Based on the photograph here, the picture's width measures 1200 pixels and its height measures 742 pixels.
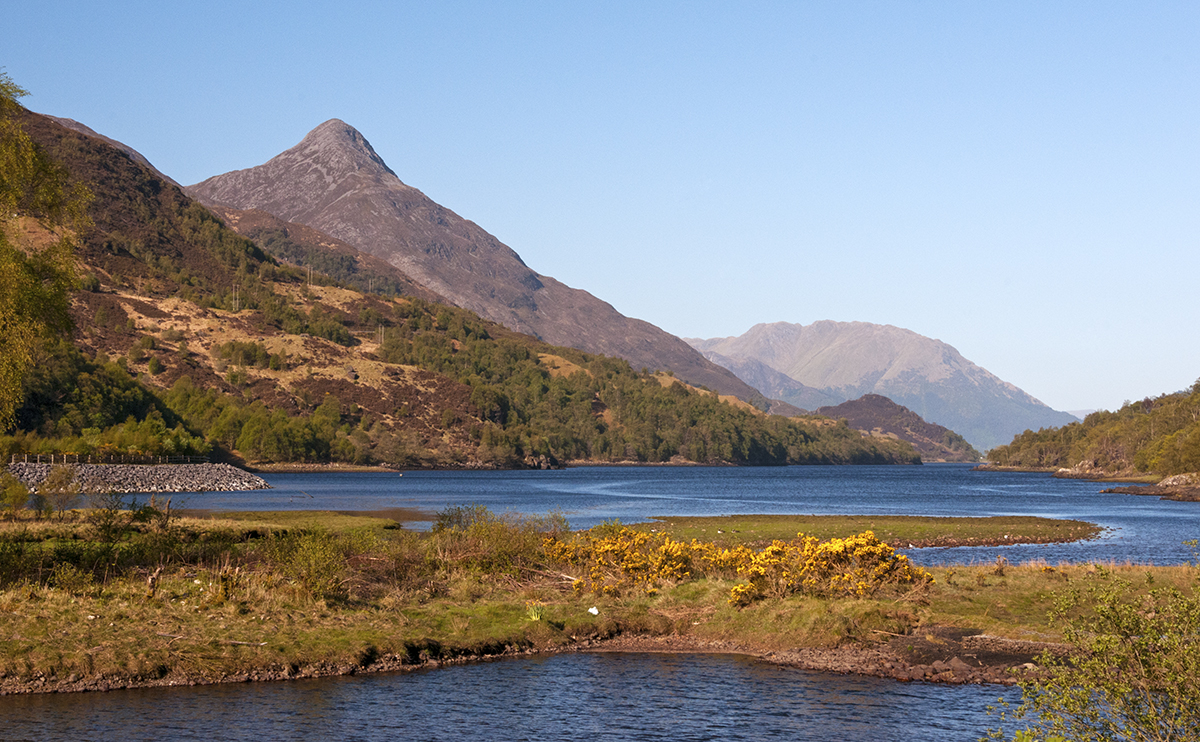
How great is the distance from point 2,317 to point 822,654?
30.7 meters

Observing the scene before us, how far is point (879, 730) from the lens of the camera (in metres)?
24.8

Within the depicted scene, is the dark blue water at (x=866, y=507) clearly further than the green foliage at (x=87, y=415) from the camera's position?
No

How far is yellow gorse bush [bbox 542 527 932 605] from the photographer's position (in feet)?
123

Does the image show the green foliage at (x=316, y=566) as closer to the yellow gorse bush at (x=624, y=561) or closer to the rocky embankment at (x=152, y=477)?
the yellow gorse bush at (x=624, y=561)

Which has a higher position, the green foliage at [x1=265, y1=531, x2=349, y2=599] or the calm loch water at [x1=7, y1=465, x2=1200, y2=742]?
the green foliage at [x1=265, y1=531, x2=349, y2=599]

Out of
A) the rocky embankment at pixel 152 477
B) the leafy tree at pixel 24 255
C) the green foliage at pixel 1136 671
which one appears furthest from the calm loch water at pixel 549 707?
the rocky embankment at pixel 152 477

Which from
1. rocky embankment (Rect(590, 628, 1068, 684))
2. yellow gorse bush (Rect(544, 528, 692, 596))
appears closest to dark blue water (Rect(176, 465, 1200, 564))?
yellow gorse bush (Rect(544, 528, 692, 596))

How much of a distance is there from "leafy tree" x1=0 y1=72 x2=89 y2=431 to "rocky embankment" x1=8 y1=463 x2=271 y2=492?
74.3 metres

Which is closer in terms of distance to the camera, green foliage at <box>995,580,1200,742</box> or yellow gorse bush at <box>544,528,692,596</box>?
green foliage at <box>995,580,1200,742</box>

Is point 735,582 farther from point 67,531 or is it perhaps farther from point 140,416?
point 140,416

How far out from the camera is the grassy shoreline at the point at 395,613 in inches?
1140

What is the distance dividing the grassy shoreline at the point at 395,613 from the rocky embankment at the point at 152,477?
239 feet

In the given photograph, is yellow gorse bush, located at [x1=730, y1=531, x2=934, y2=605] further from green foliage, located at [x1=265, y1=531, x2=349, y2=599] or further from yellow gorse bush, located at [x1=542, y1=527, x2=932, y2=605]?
green foliage, located at [x1=265, y1=531, x2=349, y2=599]

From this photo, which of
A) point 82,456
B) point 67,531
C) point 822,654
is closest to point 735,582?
point 822,654
